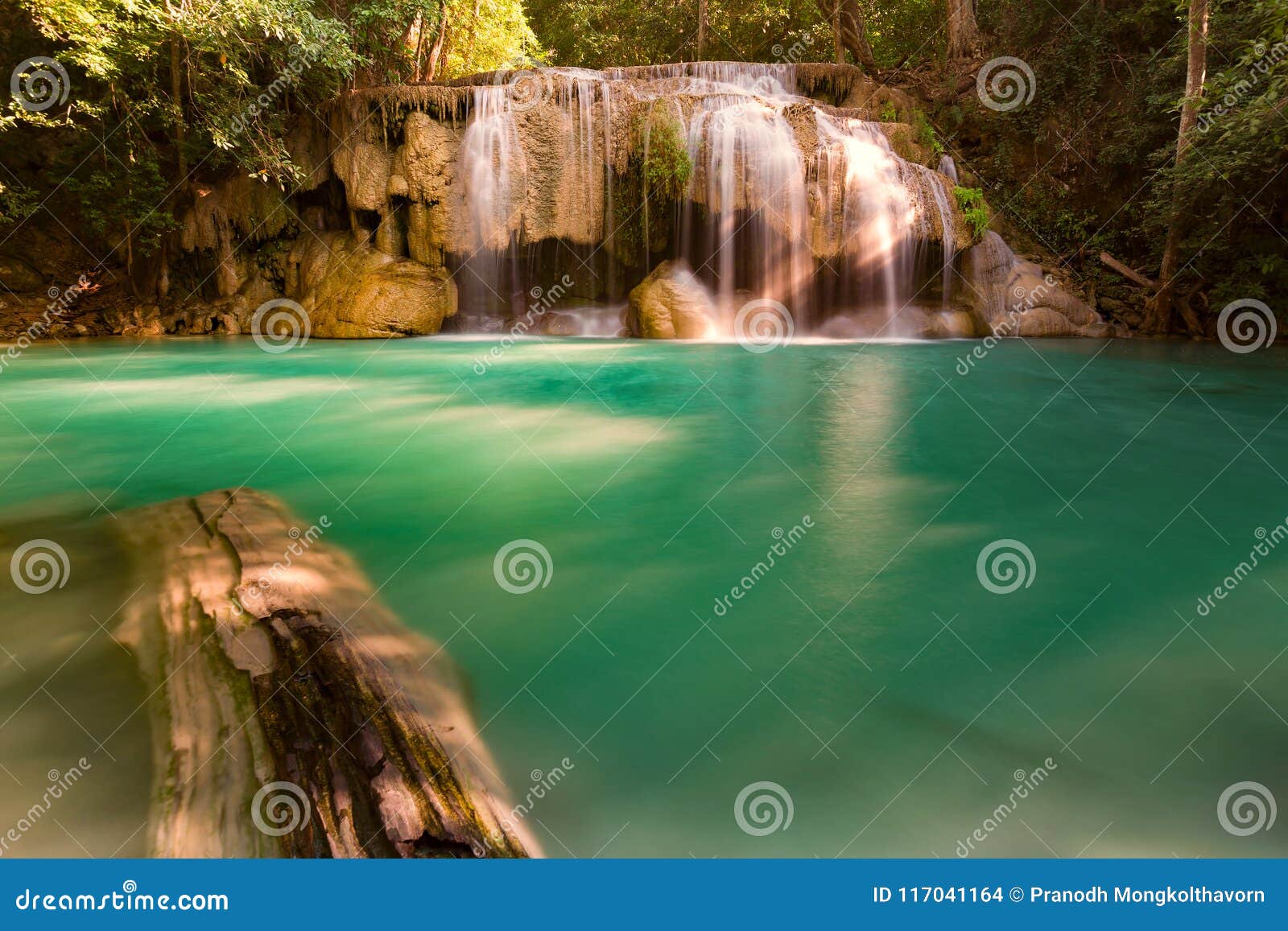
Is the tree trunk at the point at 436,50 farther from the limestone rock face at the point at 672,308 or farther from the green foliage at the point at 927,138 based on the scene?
the green foliage at the point at 927,138

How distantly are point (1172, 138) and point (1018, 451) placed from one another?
12997 millimetres

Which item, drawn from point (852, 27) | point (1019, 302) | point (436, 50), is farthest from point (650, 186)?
point (852, 27)

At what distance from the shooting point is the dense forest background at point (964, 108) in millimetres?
11617

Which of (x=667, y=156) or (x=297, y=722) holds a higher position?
(x=667, y=156)

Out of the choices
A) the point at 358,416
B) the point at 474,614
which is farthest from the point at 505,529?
the point at 358,416

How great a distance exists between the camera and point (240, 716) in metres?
2.22

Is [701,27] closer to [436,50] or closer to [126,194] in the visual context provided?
[436,50]

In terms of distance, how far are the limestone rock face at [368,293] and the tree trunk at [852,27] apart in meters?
13.0

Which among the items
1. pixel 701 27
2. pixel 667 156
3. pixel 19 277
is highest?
pixel 701 27

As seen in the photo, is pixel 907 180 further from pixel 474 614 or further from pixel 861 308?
pixel 474 614

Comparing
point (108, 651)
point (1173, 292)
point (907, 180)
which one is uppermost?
point (907, 180)

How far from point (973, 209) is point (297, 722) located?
15.0 m

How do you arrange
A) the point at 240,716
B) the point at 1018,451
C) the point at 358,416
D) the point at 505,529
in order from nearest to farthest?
the point at 240,716 → the point at 505,529 → the point at 1018,451 → the point at 358,416

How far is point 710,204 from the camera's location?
14.6m
